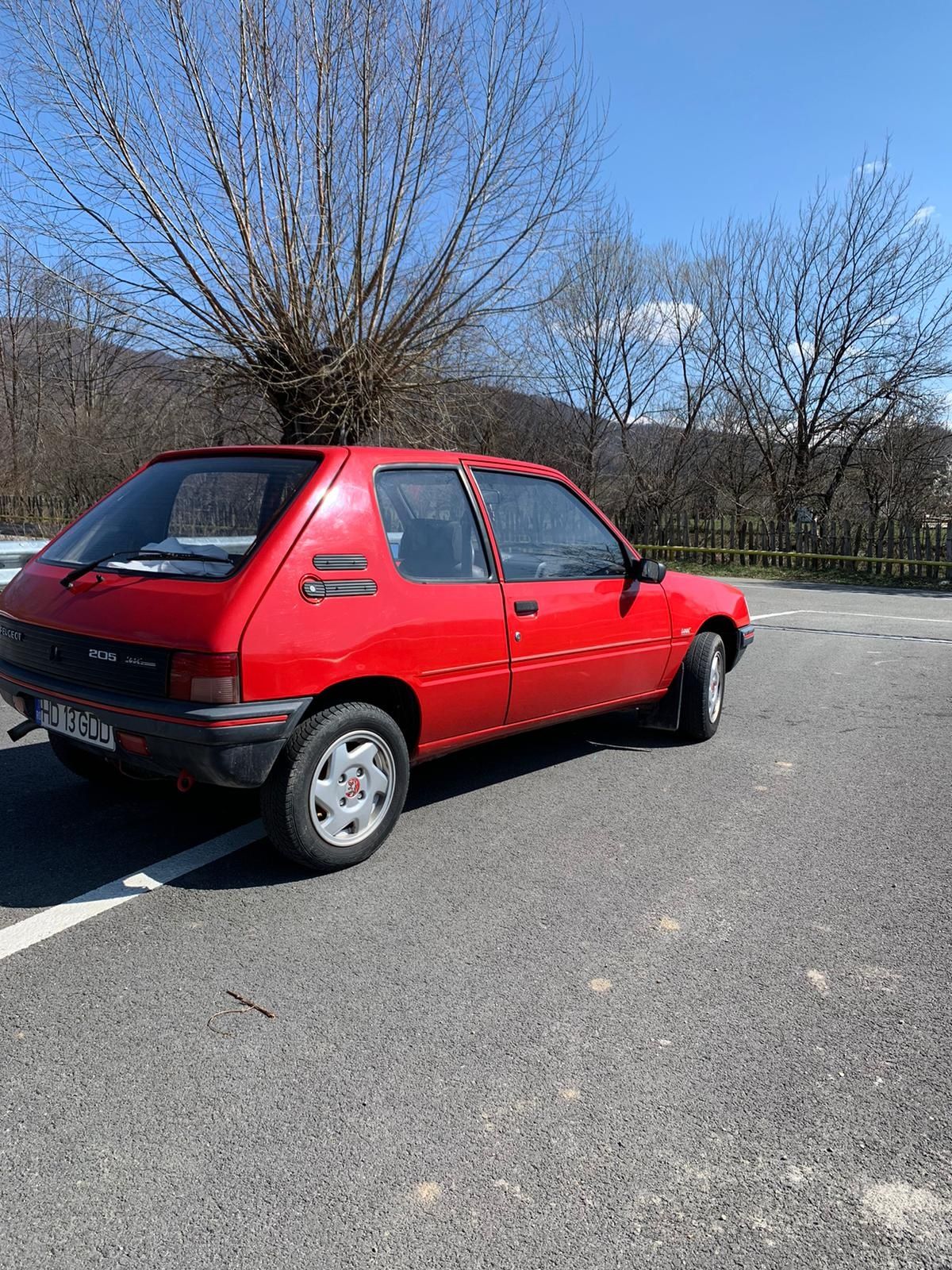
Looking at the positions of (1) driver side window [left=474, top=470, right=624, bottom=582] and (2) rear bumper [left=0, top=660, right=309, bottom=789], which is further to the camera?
(1) driver side window [left=474, top=470, right=624, bottom=582]

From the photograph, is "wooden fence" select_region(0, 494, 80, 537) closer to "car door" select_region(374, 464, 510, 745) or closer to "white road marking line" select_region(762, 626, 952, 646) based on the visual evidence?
"white road marking line" select_region(762, 626, 952, 646)

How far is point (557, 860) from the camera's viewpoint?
3.84m

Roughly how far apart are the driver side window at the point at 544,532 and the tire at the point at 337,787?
3.71 ft

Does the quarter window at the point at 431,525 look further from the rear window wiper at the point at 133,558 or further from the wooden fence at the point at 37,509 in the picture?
the wooden fence at the point at 37,509

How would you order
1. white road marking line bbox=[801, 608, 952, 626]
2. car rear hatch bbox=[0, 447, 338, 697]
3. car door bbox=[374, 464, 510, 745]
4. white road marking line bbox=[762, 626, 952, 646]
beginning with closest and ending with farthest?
car rear hatch bbox=[0, 447, 338, 697] < car door bbox=[374, 464, 510, 745] < white road marking line bbox=[762, 626, 952, 646] < white road marking line bbox=[801, 608, 952, 626]

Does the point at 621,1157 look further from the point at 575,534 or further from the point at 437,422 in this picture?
the point at 437,422

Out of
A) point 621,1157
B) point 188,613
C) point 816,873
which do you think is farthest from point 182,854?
point 816,873

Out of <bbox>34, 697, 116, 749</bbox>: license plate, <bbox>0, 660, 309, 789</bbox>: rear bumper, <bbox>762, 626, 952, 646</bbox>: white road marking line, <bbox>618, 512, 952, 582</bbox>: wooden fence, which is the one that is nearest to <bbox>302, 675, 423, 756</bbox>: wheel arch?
<bbox>0, 660, 309, 789</bbox>: rear bumper

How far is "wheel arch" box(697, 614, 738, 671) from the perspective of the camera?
238 inches

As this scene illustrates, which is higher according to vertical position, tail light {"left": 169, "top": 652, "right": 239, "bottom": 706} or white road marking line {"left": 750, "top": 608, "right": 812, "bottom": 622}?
tail light {"left": 169, "top": 652, "right": 239, "bottom": 706}

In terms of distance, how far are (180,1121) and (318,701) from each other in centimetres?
170

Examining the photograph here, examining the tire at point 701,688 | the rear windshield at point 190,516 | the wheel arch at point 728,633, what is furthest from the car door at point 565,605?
the rear windshield at point 190,516

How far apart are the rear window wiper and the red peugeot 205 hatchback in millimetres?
10

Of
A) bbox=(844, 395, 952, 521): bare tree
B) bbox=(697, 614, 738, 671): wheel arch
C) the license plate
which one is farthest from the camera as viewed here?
bbox=(844, 395, 952, 521): bare tree
